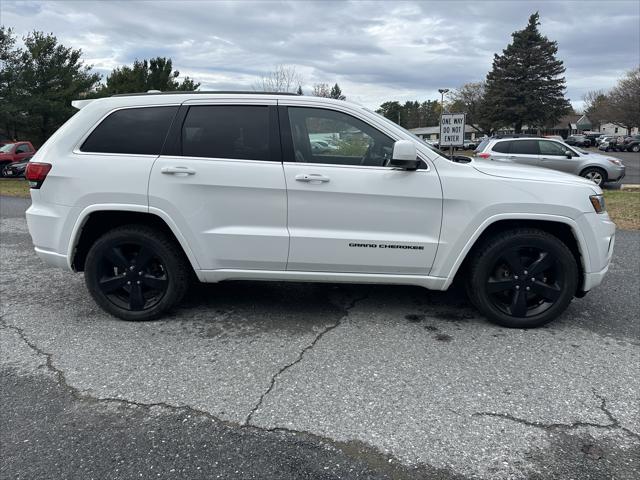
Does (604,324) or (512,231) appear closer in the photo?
(512,231)

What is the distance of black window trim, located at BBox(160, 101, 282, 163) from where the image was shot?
381 cm

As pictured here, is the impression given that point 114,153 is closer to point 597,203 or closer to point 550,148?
point 597,203

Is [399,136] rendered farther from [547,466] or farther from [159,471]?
[159,471]

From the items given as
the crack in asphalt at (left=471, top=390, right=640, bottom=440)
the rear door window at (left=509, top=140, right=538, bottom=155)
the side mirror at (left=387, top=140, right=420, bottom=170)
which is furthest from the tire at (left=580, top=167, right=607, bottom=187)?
the crack in asphalt at (left=471, top=390, right=640, bottom=440)

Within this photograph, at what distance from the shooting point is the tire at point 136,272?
3.96 meters

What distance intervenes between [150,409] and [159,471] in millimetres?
570

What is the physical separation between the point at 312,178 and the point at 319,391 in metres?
1.56

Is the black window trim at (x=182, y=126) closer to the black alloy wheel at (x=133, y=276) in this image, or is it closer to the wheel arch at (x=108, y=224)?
the wheel arch at (x=108, y=224)

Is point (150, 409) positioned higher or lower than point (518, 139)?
lower

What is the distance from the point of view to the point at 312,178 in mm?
3705

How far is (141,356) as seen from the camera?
11.5 ft

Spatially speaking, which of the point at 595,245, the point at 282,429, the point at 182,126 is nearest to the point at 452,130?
the point at 595,245

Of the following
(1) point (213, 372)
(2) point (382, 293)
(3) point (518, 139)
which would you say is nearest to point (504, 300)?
(2) point (382, 293)

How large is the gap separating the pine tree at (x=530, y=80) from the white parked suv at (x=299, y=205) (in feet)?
188
